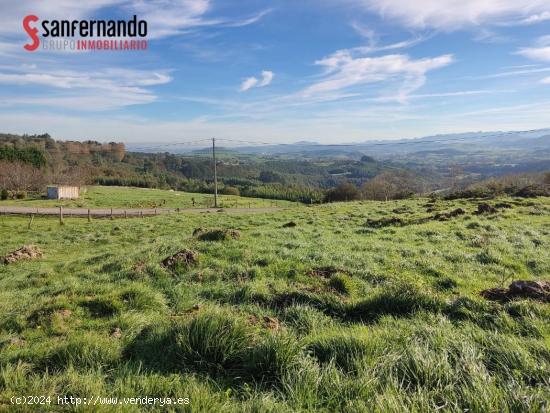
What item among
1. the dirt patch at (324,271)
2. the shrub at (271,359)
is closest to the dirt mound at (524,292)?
the dirt patch at (324,271)

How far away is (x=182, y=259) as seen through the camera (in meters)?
8.93

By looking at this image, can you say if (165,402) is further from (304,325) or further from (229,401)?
(304,325)

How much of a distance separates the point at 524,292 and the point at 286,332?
411cm

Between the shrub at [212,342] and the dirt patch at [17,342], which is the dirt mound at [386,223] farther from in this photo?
the dirt patch at [17,342]

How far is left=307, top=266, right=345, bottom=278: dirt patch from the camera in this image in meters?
8.22

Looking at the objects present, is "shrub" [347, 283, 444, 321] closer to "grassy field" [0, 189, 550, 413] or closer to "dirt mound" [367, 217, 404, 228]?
"grassy field" [0, 189, 550, 413]

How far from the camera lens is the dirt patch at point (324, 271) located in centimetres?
822

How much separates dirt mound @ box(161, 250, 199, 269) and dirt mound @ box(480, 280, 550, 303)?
6351 mm

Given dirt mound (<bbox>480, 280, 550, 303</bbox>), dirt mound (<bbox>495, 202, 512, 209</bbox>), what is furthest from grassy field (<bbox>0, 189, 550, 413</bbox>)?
dirt mound (<bbox>495, 202, 512, 209</bbox>)

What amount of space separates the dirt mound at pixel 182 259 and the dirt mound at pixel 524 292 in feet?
20.8

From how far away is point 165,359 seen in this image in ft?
13.0

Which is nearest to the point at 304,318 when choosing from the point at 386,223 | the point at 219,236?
the point at 219,236

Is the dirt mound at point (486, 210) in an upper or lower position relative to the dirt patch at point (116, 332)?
lower

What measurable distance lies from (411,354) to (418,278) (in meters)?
4.76
